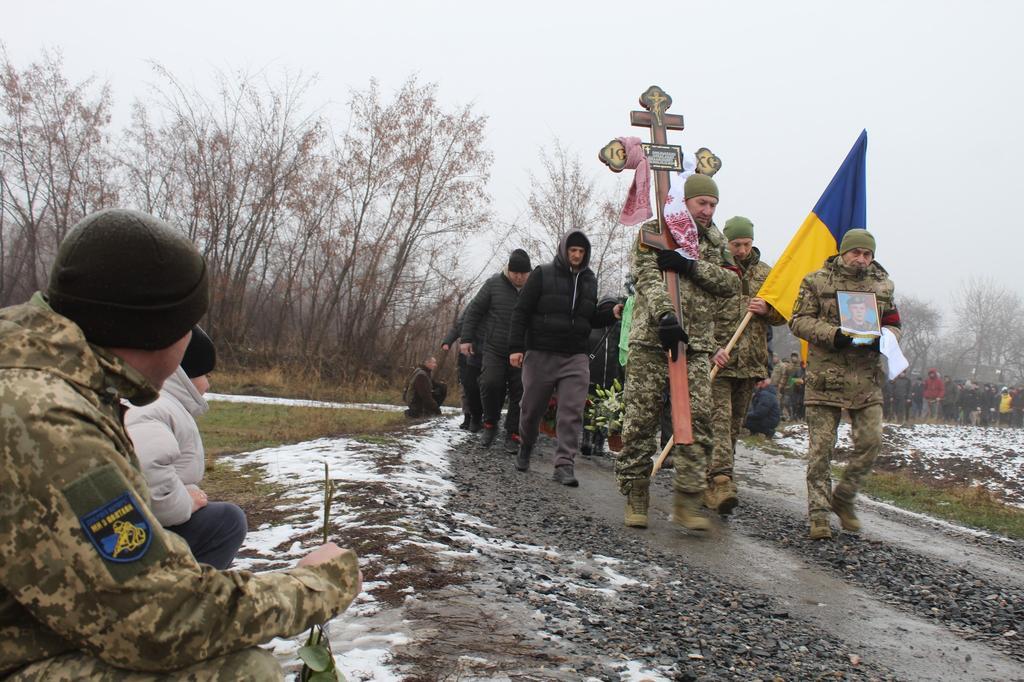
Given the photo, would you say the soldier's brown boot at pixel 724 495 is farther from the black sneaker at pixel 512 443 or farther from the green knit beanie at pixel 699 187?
the black sneaker at pixel 512 443

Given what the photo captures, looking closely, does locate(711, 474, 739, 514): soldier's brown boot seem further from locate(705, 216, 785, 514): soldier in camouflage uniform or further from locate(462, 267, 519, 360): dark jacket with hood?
locate(462, 267, 519, 360): dark jacket with hood

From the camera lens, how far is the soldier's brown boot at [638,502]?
19.5ft

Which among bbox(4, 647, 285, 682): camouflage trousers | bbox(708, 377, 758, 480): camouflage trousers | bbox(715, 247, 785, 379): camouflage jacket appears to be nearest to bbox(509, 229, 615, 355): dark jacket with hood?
bbox(715, 247, 785, 379): camouflage jacket

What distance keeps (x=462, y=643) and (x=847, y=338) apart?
3997 mm

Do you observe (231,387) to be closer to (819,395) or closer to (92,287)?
(819,395)

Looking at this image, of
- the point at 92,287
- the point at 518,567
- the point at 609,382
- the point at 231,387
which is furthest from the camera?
the point at 231,387

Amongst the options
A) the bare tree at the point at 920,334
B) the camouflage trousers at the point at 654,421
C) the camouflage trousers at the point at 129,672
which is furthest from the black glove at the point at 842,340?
the bare tree at the point at 920,334

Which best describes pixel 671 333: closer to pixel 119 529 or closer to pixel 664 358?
pixel 664 358

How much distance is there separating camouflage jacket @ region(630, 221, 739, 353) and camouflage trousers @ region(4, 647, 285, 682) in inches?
177

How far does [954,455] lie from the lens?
557 inches

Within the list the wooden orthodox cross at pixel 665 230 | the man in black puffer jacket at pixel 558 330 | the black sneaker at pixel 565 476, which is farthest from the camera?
the man in black puffer jacket at pixel 558 330

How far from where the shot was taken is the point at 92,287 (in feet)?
5.40

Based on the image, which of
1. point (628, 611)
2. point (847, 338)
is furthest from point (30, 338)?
point (847, 338)

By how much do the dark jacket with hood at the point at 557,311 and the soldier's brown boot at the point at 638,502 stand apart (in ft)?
7.54
